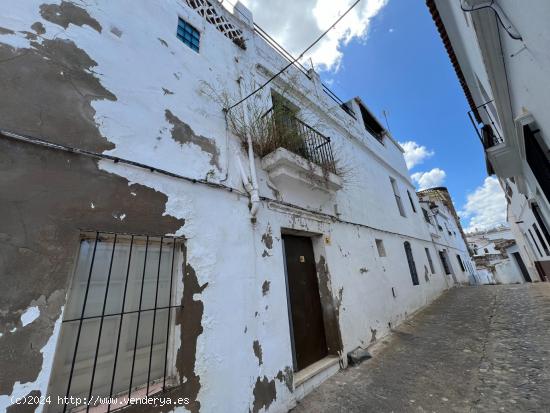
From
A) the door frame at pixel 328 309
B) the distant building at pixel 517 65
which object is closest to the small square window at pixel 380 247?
the door frame at pixel 328 309

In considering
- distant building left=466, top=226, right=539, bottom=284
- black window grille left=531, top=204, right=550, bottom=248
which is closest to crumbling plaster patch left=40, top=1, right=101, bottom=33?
black window grille left=531, top=204, right=550, bottom=248

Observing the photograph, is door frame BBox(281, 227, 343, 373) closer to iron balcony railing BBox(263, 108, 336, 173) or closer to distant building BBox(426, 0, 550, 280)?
iron balcony railing BBox(263, 108, 336, 173)

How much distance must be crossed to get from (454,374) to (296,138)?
4.16 m

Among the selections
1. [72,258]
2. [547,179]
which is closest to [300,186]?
→ [72,258]

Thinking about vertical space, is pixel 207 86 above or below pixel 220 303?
above

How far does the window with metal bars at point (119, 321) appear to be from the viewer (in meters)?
1.76

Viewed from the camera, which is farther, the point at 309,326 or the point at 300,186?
the point at 300,186

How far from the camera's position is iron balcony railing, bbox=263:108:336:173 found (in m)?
3.96

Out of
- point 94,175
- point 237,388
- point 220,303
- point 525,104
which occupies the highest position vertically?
point 525,104

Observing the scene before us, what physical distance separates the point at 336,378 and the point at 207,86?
15.9 feet

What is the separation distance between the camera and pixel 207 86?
3.53 m

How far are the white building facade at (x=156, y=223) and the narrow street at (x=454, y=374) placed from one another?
46 cm

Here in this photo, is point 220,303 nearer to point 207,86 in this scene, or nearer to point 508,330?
point 207,86

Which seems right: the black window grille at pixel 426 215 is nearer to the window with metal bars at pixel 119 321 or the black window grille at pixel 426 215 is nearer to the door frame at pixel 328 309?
the door frame at pixel 328 309
